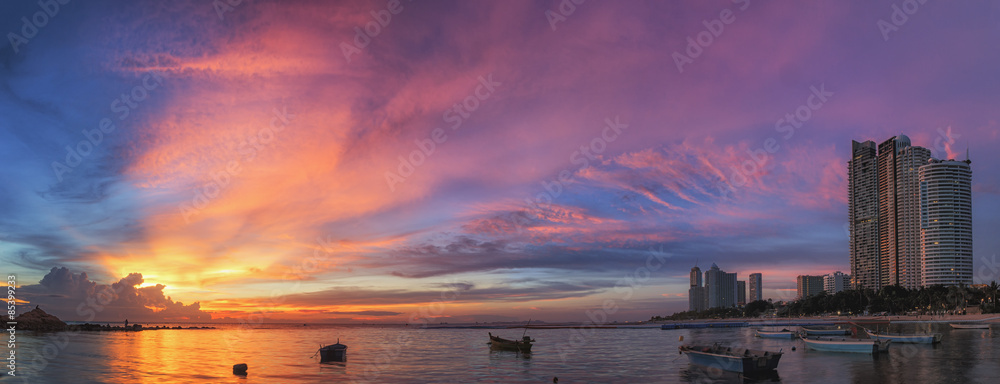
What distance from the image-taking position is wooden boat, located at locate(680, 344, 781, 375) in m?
45.2

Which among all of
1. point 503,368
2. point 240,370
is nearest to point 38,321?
point 240,370

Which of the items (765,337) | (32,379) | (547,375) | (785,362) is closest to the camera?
(32,379)

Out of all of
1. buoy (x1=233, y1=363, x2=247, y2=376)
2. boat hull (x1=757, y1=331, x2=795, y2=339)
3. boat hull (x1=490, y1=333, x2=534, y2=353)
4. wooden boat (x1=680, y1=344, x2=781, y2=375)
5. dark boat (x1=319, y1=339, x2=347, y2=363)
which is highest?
wooden boat (x1=680, y1=344, x2=781, y2=375)

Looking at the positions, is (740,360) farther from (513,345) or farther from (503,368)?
(513,345)

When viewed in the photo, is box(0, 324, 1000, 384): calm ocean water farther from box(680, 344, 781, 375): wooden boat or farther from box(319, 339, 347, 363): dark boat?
box(319, 339, 347, 363): dark boat

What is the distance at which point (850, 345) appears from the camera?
204ft

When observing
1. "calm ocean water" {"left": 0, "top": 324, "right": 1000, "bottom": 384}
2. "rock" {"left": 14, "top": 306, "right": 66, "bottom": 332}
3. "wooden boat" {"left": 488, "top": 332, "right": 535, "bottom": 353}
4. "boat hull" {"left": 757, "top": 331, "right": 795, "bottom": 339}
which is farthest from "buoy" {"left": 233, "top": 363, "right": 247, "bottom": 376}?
"rock" {"left": 14, "top": 306, "right": 66, "bottom": 332}

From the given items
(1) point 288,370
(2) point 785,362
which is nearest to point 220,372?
(1) point 288,370

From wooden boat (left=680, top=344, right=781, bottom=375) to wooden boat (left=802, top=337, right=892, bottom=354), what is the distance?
20037 millimetres

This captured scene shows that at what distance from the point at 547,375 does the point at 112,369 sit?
4069cm

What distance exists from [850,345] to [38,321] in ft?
487

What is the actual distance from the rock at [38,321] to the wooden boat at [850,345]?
474 ft

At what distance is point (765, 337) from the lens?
4222 inches

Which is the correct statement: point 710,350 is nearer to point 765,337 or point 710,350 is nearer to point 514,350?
point 514,350
